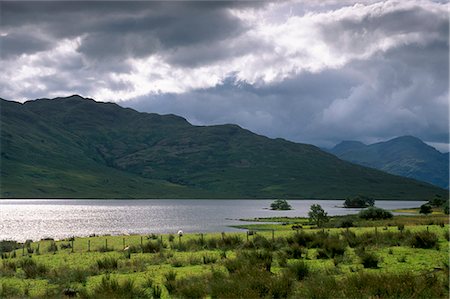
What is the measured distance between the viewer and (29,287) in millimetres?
25297

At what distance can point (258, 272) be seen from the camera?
20922 mm

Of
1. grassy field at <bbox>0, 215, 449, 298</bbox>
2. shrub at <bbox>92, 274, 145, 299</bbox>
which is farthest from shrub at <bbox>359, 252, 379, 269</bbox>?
shrub at <bbox>92, 274, 145, 299</bbox>

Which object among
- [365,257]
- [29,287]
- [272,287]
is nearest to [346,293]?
[272,287]

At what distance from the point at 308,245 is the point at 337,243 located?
11.6ft

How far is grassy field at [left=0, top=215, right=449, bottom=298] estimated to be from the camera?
58.6 ft

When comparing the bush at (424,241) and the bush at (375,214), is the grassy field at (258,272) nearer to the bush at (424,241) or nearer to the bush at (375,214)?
the bush at (424,241)

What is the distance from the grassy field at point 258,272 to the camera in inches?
703

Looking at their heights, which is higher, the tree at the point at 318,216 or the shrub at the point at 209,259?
the shrub at the point at 209,259

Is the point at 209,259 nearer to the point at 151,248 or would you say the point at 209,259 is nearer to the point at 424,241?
the point at 151,248

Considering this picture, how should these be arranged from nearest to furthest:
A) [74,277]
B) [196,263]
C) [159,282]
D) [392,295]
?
[392,295]
[159,282]
[74,277]
[196,263]

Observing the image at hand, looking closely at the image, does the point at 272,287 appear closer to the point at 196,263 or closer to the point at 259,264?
the point at 259,264

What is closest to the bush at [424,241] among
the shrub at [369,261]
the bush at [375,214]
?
the shrub at [369,261]

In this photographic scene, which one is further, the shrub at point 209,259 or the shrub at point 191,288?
the shrub at point 209,259

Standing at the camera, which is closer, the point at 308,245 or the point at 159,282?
the point at 159,282
